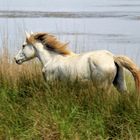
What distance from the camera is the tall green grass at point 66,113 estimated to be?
6961 mm

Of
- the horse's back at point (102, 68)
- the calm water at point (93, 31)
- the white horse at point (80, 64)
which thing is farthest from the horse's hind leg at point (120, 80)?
the calm water at point (93, 31)

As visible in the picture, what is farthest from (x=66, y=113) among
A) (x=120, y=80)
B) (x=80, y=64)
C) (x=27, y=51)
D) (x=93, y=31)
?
(x=93, y=31)

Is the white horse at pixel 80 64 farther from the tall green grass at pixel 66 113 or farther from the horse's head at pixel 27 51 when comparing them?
the tall green grass at pixel 66 113

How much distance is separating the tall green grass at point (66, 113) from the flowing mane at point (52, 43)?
75 cm

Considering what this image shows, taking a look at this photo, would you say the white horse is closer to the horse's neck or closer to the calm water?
the horse's neck

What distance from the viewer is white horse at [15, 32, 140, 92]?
8.04 meters

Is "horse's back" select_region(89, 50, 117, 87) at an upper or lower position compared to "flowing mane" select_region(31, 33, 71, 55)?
lower

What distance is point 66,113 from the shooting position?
7332 mm

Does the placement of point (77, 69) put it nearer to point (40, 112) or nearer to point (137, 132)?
point (40, 112)

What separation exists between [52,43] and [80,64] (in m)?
0.78

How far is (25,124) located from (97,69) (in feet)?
4.29

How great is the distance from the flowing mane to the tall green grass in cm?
75

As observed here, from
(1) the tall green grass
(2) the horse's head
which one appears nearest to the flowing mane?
(2) the horse's head

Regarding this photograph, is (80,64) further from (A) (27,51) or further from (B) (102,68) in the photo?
(A) (27,51)
